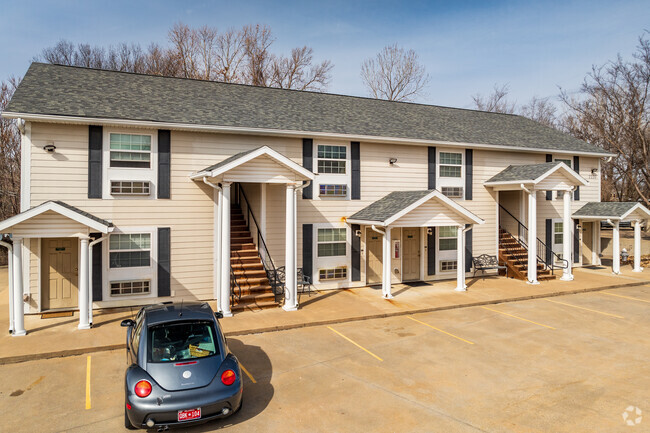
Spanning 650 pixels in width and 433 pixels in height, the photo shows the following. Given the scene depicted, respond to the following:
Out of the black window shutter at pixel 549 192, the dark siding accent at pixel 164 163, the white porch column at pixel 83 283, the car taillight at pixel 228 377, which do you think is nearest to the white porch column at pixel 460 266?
the black window shutter at pixel 549 192

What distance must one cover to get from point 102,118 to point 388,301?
10.2 meters

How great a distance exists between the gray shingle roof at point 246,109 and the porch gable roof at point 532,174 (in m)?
1.32

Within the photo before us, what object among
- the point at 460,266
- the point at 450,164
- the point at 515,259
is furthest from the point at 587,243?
the point at 460,266

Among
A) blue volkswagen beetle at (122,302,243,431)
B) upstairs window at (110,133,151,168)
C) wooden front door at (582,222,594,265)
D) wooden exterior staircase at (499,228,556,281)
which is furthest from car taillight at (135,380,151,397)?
wooden front door at (582,222,594,265)

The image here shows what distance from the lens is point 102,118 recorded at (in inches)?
468

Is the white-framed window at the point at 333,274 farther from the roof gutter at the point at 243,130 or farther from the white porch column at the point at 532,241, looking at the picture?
the white porch column at the point at 532,241

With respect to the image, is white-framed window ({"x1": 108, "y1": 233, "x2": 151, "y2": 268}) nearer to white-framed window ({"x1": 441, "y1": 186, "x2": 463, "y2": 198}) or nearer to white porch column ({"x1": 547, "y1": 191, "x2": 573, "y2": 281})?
white-framed window ({"x1": 441, "y1": 186, "x2": 463, "y2": 198})

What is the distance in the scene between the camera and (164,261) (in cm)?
1286

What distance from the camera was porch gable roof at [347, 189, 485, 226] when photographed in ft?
44.6

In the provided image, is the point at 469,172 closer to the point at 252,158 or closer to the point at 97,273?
the point at 252,158

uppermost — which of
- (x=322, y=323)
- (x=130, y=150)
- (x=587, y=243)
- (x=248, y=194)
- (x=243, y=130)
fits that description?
(x=243, y=130)

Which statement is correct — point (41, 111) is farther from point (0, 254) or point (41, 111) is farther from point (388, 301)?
point (0, 254)

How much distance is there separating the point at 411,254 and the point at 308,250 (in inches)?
175

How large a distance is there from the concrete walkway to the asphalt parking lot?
407 mm
